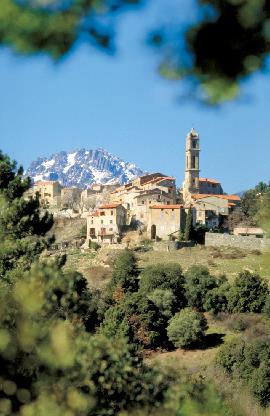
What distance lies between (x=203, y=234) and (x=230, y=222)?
18.5 ft

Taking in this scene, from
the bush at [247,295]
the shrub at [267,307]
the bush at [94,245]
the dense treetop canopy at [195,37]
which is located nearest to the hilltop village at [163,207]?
the bush at [94,245]

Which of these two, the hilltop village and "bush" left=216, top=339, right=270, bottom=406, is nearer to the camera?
"bush" left=216, top=339, right=270, bottom=406

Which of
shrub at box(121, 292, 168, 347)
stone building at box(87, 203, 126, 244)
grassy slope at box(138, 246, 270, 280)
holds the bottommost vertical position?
shrub at box(121, 292, 168, 347)

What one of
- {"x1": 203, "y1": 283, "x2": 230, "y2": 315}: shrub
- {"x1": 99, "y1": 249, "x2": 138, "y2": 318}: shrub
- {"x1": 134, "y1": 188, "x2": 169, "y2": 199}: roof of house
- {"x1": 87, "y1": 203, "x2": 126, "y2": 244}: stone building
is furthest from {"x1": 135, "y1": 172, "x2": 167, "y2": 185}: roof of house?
{"x1": 203, "y1": 283, "x2": 230, "y2": 315}: shrub

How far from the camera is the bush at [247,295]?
3344cm

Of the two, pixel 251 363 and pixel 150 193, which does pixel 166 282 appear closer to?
pixel 251 363

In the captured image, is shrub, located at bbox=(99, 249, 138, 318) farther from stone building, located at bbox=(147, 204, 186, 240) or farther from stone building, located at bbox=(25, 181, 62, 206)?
stone building, located at bbox=(25, 181, 62, 206)

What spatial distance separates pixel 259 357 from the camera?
83.7 ft

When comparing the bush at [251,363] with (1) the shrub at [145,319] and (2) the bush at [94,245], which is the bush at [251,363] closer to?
(1) the shrub at [145,319]

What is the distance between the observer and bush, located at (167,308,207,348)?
3002cm

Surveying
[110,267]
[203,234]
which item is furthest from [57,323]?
[203,234]

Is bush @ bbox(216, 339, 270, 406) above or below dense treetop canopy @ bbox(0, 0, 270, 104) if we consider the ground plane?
below

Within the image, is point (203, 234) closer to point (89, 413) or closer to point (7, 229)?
point (7, 229)

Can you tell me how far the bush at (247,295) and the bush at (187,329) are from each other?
2743 millimetres
